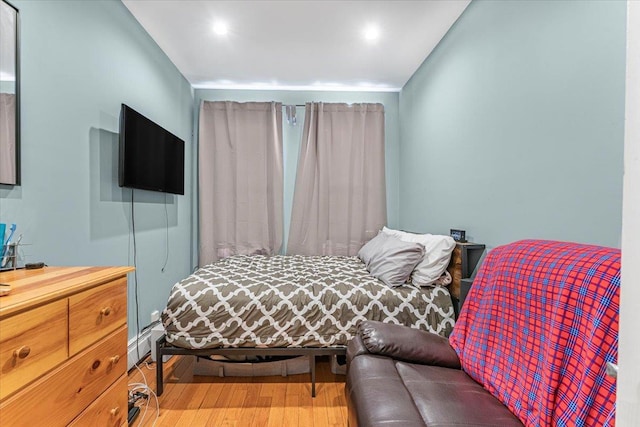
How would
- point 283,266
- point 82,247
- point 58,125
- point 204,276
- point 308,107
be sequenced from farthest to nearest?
point 308,107
point 283,266
point 204,276
point 82,247
point 58,125

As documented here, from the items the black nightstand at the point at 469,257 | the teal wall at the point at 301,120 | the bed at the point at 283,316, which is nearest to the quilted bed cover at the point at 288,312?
the bed at the point at 283,316

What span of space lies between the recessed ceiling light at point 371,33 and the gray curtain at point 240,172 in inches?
57.2

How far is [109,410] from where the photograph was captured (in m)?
1.31

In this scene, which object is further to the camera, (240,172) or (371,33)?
(240,172)

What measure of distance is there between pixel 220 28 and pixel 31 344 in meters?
2.53

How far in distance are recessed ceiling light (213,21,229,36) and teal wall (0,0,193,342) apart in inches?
23.8

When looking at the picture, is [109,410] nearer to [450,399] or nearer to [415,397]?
[415,397]

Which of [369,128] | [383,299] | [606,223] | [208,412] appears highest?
[369,128]

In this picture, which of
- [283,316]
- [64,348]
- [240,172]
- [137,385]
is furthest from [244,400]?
[240,172]

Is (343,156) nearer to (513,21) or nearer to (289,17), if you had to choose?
(289,17)

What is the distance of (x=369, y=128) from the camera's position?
389cm

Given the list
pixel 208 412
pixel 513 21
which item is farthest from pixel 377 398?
pixel 513 21

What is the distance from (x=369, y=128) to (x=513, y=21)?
7.05 feet

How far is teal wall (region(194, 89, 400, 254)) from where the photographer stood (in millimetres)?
3891
